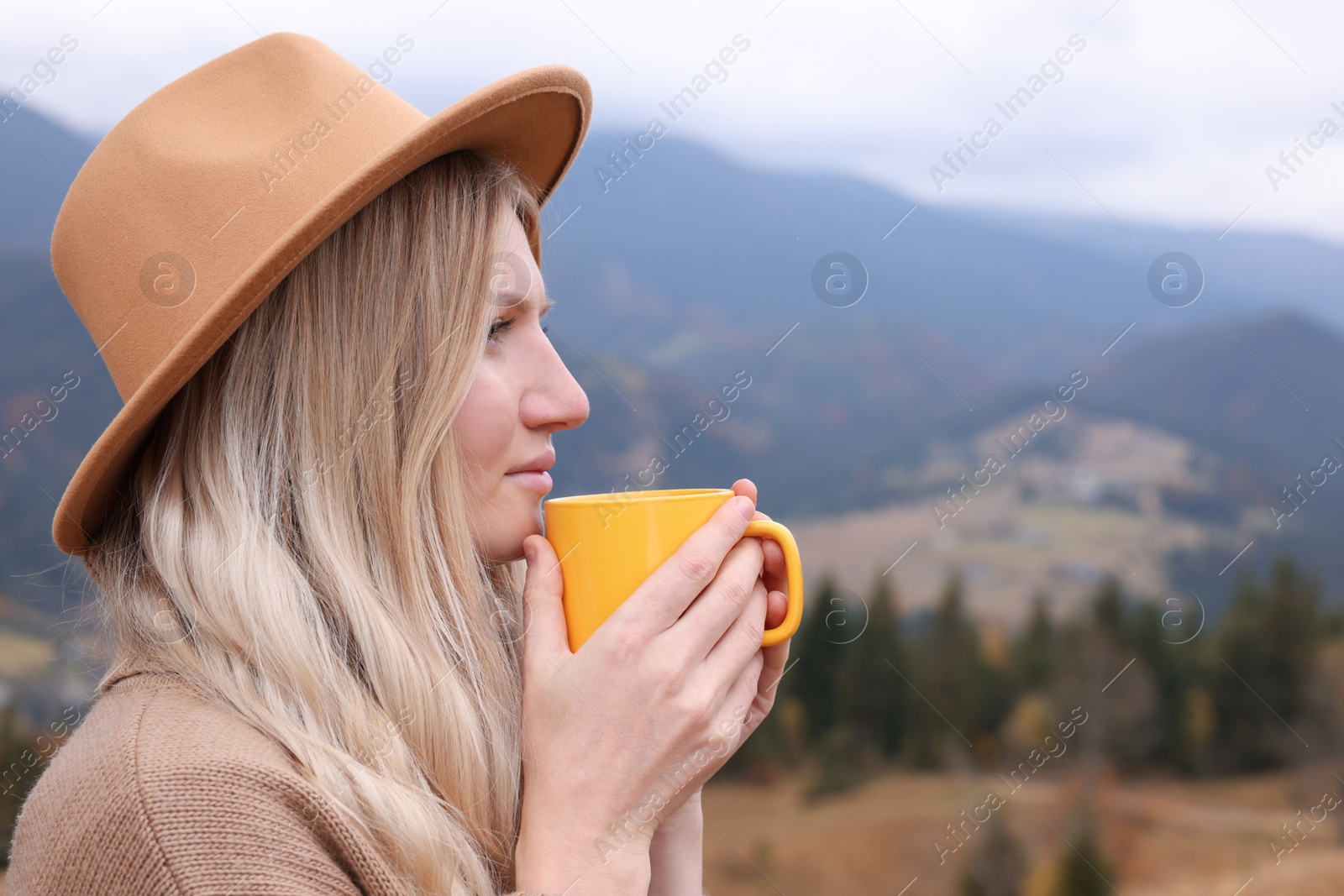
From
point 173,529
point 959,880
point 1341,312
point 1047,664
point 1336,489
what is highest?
point 1341,312

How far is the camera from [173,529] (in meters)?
1.37

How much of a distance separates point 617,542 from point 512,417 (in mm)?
274

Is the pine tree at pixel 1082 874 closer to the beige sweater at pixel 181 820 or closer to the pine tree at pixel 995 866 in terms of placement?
the pine tree at pixel 995 866

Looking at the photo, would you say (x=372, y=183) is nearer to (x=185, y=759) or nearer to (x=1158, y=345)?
(x=185, y=759)

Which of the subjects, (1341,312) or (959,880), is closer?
(959,880)

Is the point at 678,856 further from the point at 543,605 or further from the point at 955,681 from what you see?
the point at 955,681

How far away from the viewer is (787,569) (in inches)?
57.4

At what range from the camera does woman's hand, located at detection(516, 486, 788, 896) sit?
4.15ft

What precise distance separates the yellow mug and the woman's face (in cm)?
13

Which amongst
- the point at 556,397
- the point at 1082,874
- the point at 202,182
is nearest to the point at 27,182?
the point at 1082,874

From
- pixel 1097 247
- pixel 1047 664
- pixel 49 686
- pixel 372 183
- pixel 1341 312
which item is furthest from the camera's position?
pixel 1097 247

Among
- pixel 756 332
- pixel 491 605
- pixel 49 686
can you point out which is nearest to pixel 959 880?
pixel 49 686

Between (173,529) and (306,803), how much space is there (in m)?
0.49

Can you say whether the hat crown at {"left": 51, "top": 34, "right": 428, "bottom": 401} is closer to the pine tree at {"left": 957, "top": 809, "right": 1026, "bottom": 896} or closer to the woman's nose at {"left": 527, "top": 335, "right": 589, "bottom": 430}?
the woman's nose at {"left": 527, "top": 335, "right": 589, "bottom": 430}
